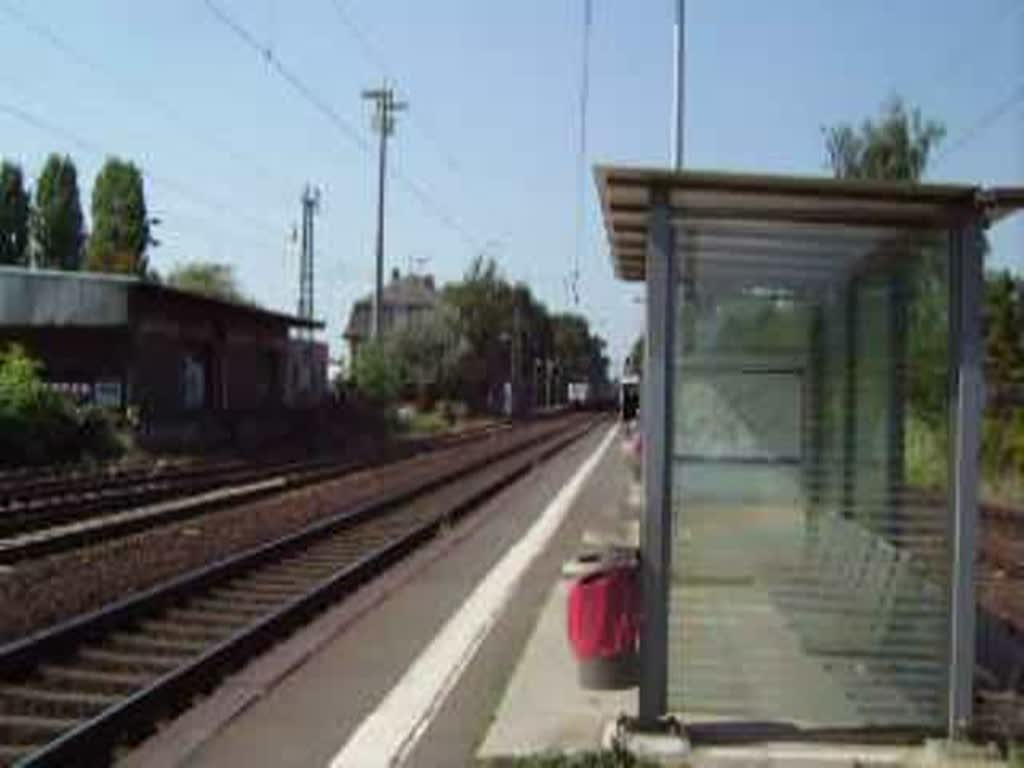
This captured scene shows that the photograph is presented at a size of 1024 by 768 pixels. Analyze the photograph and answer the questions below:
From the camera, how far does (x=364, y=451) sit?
57.2 m

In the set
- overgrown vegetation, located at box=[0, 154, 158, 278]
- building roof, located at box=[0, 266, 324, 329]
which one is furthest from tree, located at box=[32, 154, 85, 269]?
building roof, located at box=[0, 266, 324, 329]

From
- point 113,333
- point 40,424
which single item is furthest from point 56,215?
point 40,424

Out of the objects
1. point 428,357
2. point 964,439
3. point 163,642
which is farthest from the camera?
point 428,357

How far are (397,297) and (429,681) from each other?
15833 centimetres

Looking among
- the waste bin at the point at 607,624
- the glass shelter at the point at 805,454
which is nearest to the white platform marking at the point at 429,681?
the waste bin at the point at 607,624

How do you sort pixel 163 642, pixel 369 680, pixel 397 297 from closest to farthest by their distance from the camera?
pixel 369 680
pixel 163 642
pixel 397 297

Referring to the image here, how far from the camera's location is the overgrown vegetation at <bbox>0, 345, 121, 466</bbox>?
40.3 metres

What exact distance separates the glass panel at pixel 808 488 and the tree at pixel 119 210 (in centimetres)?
11218

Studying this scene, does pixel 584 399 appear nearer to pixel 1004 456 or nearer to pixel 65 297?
pixel 65 297

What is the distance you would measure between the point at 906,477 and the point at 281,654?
5.22m

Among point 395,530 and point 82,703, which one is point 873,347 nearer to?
point 82,703

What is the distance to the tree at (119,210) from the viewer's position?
12241 cm

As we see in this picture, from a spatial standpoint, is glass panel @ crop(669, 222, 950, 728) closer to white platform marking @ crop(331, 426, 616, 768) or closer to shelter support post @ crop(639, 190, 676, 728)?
shelter support post @ crop(639, 190, 676, 728)

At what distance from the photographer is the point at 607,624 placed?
10.7 m
